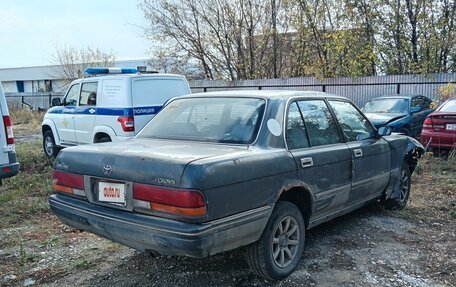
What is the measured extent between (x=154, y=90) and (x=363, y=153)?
501 cm

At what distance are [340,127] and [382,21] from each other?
1427cm

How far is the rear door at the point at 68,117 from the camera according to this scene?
377 inches

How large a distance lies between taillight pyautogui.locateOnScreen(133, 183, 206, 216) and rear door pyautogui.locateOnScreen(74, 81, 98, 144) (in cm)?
617

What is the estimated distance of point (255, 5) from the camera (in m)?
20.6

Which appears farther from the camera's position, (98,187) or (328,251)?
(328,251)

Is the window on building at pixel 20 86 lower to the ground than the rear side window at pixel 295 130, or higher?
higher

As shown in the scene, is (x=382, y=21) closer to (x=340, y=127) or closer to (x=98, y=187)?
(x=340, y=127)

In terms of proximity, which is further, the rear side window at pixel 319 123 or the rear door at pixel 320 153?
the rear side window at pixel 319 123

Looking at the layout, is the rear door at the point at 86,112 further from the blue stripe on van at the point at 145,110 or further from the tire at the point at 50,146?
the tire at the point at 50,146

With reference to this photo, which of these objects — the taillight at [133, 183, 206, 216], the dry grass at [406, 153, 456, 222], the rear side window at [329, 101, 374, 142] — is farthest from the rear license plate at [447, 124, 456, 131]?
the taillight at [133, 183, 206, 216]

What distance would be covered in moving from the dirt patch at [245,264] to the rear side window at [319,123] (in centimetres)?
112

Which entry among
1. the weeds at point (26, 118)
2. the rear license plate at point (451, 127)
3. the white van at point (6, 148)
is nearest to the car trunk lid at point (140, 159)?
the white van at point (6, 148)

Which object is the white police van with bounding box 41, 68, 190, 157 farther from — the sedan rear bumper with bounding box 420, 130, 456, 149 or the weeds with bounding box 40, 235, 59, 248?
the sedan rear bumper with bounding box 420, 130, 456, 149

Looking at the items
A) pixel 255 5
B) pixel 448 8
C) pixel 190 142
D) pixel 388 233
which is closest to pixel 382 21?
pixel 448 8
